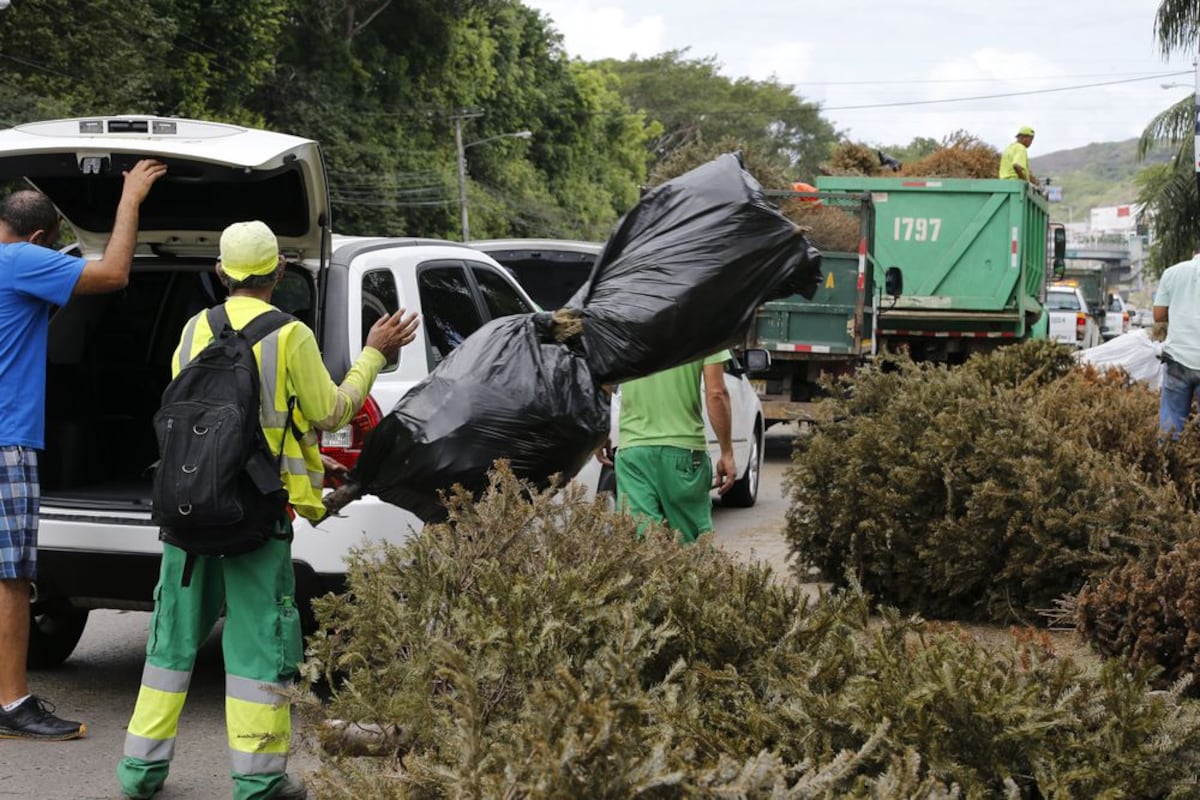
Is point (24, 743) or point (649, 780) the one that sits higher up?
point (649, 780)

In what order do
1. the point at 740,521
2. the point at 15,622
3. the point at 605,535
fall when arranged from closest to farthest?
1. the point at 605,535
2. the point at 15,622
3. the point at 740,521

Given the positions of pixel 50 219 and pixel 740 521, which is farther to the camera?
pixel 740 521

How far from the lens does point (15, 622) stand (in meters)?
5.24

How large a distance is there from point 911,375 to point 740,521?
11.9ft

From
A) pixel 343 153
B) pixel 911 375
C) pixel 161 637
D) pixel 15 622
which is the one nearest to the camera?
pixel 161 637

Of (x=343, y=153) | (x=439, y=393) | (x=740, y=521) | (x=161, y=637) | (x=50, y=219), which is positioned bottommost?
(x=740, y=521)

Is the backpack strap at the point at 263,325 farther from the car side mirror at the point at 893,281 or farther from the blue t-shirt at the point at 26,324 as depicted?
the car side mirror at the point at 893,281

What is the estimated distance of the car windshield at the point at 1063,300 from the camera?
109ft

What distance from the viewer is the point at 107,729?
5.53 metres

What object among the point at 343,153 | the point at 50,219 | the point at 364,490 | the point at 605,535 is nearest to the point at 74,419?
the point at 50,219

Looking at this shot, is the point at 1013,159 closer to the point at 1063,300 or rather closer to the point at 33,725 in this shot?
the point at 33,725

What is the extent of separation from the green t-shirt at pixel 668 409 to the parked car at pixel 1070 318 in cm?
2399

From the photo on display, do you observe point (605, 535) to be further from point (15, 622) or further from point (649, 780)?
point (15, 622)

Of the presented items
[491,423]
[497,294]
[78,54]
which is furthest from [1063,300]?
[491,423]
